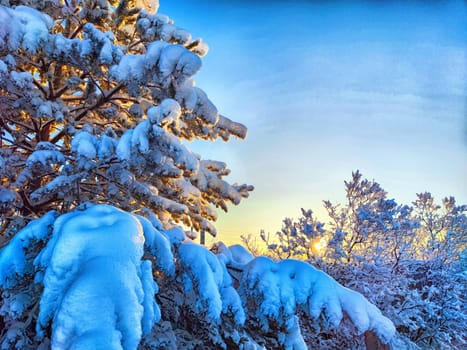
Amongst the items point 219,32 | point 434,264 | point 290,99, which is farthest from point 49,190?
point 434,264

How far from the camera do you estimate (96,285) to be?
1785 mm

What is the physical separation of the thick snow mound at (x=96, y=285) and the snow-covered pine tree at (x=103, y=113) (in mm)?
1295

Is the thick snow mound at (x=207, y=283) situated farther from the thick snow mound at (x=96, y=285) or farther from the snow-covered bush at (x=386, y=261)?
the snow-covered bush at (x=386, y=261)

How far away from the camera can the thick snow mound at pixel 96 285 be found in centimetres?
167

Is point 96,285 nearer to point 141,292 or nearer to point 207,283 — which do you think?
point 141,292

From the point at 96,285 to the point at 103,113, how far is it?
13.5 feet

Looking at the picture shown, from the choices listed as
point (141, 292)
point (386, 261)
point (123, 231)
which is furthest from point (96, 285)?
point (386, 261)

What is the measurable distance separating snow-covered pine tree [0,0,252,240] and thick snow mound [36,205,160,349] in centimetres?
129

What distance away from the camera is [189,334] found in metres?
3.46

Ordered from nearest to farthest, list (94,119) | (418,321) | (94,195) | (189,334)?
1. (189,334)
2. (94,195)
3. (94,119)
4. (418,321)

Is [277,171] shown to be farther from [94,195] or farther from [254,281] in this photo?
[254,281]

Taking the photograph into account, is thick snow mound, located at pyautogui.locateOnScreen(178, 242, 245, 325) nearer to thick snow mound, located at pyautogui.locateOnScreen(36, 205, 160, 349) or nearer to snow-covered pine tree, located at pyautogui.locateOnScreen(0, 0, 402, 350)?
snow-covered pine tree, located at pyautogui.locateOnScreen(0, 0, 402, 350)

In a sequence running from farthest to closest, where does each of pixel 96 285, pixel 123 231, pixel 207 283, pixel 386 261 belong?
1. pixel 386 261
2. pixel 207 283
3. pixel 123 231
4. pixel 96 285

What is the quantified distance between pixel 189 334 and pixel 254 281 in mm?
837
